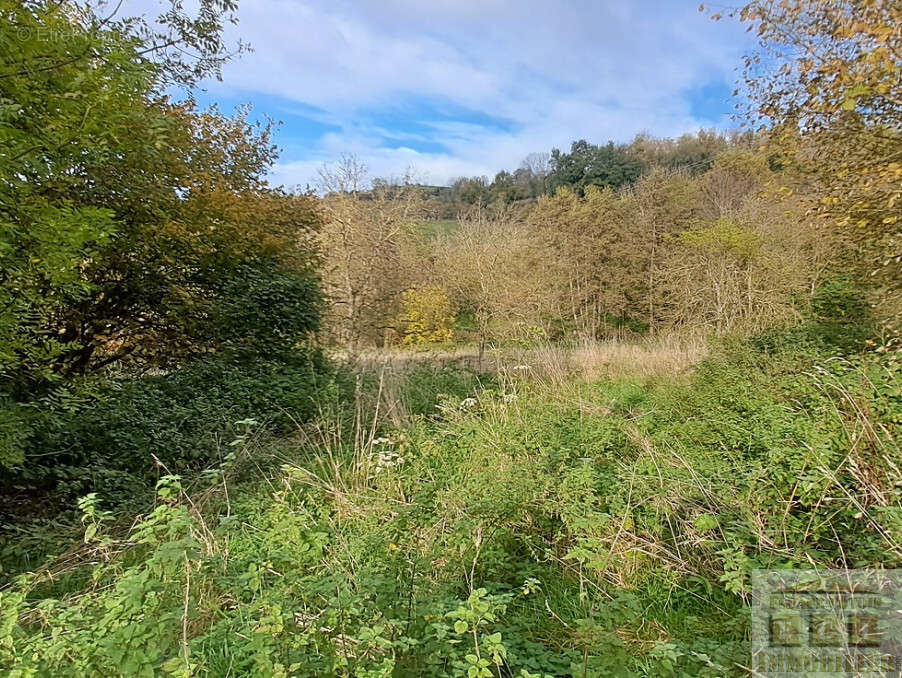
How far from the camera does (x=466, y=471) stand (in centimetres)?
365

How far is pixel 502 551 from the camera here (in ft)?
8.56

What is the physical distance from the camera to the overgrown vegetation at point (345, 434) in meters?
1.89

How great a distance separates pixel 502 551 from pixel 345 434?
3.00 m

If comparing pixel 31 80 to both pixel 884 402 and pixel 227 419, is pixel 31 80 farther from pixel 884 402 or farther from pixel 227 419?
pixel 884 402

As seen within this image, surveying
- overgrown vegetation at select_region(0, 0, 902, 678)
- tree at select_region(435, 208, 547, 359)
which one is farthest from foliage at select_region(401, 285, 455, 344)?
overgrown vegetation at select_region(0, 0, 902, 678)

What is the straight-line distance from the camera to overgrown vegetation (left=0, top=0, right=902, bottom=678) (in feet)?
6.20

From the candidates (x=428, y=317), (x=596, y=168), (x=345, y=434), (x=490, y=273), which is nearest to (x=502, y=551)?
(x=345, y=434)

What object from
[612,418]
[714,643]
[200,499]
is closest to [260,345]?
[200,499]

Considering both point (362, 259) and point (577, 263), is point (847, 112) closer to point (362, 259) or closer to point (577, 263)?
→ point (362, 259)

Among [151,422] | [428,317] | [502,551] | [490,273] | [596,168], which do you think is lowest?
[502,551]

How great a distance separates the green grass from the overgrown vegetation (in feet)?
0.07

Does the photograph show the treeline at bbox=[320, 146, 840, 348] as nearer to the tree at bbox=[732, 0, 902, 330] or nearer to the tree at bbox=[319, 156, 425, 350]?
the tree at bbox=[319, 156, 425, 350]

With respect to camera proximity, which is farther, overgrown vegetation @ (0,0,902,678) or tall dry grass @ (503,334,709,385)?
tall dry grass @ (503,334,709,385)

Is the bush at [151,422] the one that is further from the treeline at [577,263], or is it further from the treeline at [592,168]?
the treeline at [592,168]
